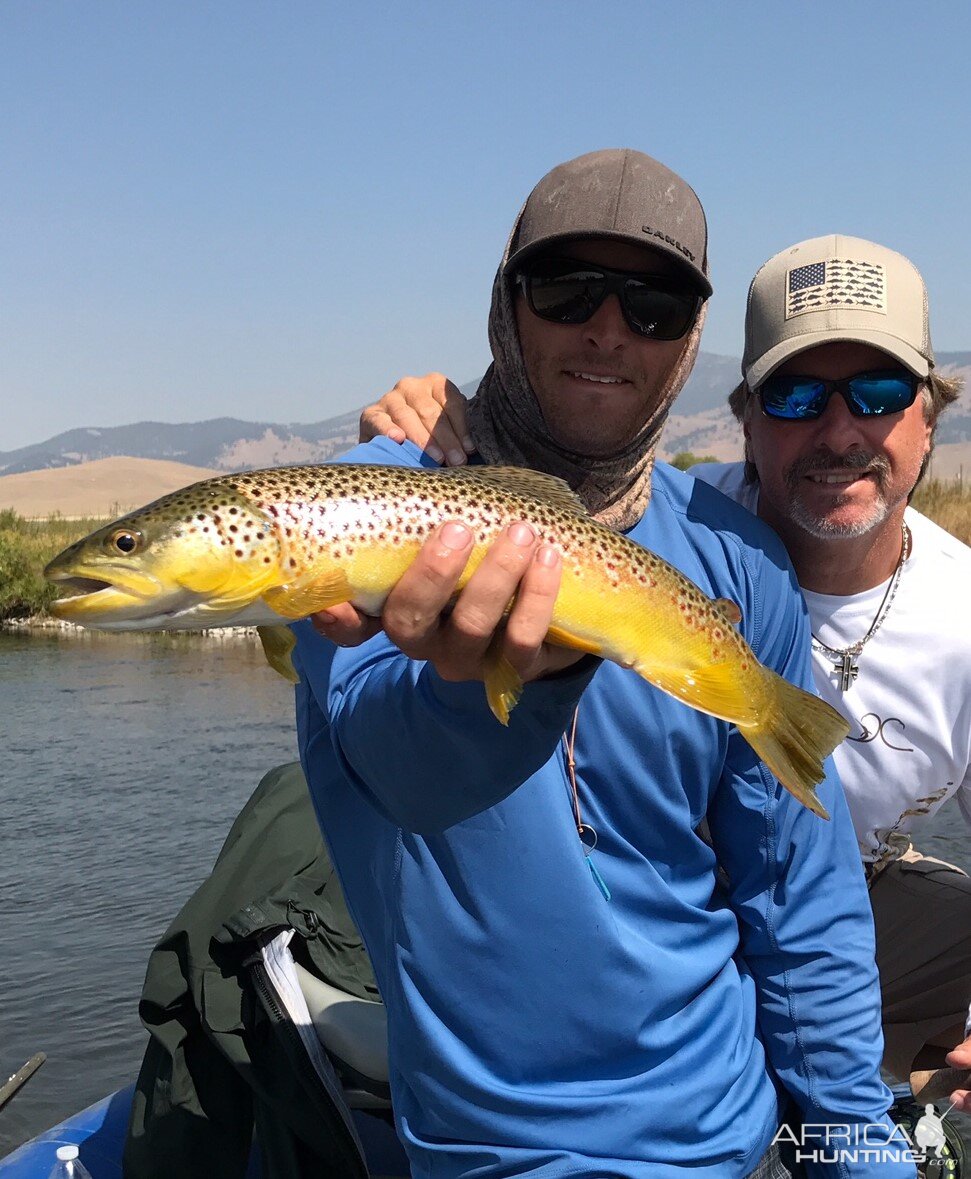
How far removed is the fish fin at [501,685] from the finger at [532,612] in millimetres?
17

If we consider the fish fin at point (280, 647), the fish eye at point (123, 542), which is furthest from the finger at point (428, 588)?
the fish eye at point (123, 542)

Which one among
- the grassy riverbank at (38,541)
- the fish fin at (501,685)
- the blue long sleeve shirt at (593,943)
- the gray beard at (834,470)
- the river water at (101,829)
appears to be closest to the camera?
the fish fin at (501,685)

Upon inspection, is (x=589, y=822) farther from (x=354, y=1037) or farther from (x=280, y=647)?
(x=354, y=1037)

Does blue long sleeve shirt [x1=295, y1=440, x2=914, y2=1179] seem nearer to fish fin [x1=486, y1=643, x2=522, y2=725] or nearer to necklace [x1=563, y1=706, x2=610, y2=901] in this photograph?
necklace [x1=563, y1=706, x2=610, y2=901]

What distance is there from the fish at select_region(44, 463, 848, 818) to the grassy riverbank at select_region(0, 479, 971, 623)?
47.7 feet

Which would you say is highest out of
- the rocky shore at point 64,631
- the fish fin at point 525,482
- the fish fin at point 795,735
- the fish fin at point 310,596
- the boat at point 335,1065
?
the fish fin at point 525,482

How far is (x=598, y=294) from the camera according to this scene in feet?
9.77

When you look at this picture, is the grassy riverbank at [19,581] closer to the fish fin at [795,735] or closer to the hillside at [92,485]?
the fish fin at [795,735]

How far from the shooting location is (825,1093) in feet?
9.52

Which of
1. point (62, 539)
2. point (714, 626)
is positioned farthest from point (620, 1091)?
point (62, 539)

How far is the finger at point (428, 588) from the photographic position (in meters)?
2.05

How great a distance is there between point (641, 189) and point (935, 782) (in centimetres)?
215

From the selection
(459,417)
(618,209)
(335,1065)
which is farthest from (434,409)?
(335,1065)

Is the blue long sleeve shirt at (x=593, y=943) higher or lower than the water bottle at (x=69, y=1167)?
higher
